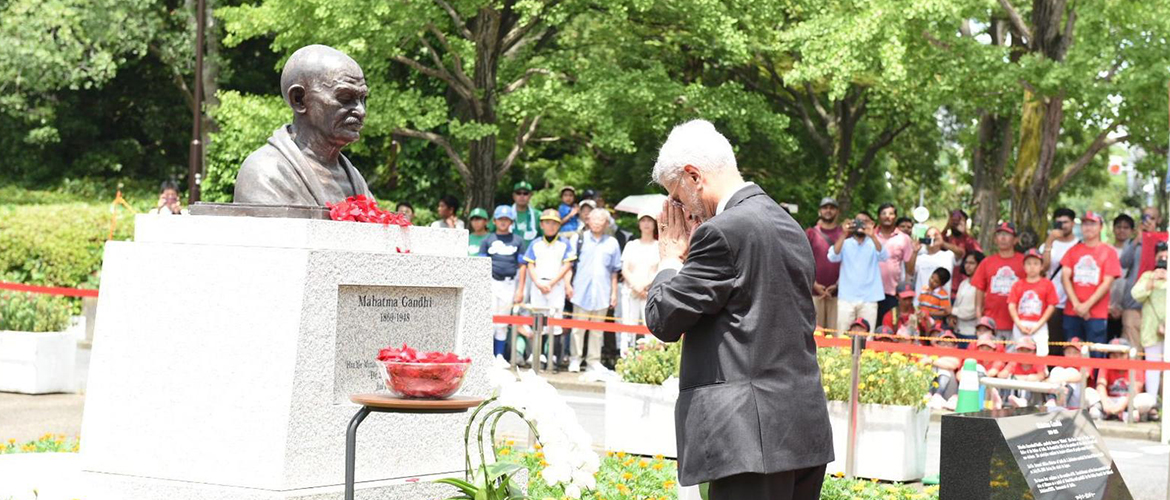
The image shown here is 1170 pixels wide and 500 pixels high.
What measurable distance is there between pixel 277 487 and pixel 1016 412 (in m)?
3.54

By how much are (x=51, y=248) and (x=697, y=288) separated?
1965cm

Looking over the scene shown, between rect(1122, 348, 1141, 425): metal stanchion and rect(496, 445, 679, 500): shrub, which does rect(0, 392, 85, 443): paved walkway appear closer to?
rect(496, 445, 679, 500): shrub

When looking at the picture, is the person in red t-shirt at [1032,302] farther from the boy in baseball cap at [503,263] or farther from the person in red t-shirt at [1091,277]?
the boy in baseball cap at [503,263]

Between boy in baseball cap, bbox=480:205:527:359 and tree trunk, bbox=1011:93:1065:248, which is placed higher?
tree trunk, bbox=1011:93:1065:248

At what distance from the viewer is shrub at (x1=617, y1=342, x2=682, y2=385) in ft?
36.7

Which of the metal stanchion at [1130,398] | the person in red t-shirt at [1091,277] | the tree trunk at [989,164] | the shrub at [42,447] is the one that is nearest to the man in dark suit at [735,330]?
the shrub at [42,447]

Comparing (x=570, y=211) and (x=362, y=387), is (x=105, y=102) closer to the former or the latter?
(x=570, y=211)

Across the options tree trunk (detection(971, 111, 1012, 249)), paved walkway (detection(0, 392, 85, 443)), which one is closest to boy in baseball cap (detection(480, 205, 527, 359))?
paved walkway (detection(0, 392, 85, 443))

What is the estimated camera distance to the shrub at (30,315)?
14586mm

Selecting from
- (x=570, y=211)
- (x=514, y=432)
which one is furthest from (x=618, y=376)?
(x=570, y=211)

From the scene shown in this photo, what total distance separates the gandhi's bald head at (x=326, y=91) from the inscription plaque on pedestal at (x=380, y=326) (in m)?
0.88

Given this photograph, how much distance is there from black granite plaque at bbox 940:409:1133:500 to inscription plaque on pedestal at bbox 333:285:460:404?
2507mm

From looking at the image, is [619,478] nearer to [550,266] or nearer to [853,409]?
[853,409]

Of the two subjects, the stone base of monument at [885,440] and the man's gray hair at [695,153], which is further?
the stone base of monument at [885,440]
